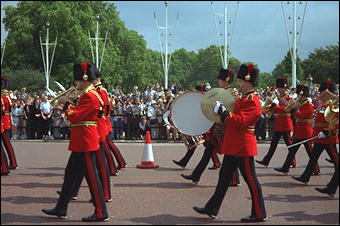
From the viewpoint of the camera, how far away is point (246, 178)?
6.27 metres

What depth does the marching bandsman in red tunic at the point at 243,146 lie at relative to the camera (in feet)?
20.0

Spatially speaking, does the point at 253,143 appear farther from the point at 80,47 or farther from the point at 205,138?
the point at 80,47

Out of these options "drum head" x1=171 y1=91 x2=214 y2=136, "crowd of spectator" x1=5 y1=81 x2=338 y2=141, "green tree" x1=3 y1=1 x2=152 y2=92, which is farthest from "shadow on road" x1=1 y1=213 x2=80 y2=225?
"green tree" x1=3 y1=1 x2=152 y2=92

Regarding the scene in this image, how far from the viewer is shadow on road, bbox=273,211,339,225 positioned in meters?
6.19

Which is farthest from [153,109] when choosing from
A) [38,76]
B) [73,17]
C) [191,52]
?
[191,52]

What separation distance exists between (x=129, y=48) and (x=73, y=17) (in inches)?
606

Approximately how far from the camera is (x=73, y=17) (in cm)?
4288

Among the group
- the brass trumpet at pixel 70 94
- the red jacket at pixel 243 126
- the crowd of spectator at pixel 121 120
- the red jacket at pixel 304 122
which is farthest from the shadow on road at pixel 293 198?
the crowd of spectator at pixel 121 120

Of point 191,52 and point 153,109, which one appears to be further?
point 191,52

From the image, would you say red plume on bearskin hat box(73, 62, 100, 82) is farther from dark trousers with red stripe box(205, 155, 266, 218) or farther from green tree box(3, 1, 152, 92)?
green tree box(3, 1, 152, 92)

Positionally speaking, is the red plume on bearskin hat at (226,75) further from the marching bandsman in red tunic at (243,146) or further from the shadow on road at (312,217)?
the shadow on road at (312,217)

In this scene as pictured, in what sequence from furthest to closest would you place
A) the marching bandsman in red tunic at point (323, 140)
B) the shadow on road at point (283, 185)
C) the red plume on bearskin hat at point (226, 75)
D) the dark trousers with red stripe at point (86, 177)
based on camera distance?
1. the shadow on road at point (283, 185)
2. the marching bandsman in red tunic at point (323, 140)
3. the red plume on bearskin hat at point (226, 75)
4. the dark trousers with red stripe at point (86, 177)

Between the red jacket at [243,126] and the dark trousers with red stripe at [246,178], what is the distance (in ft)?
0.35

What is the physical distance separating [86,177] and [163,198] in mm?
1657
